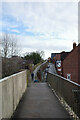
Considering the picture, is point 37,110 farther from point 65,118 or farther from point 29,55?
point 29,55

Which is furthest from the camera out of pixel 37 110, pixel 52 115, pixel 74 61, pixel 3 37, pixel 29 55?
pixel 29 55

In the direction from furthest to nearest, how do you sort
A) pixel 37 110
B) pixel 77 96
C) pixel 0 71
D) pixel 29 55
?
1. pixel 29 55
2. pixel 0 71
3. pixel 37 110
4. pixel 77 96

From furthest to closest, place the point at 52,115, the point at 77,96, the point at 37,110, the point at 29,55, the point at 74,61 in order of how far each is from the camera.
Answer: the point at 29,55 < the point at 74,61 < the point at 37,110 < the point at 52,115 < the point at 77,96

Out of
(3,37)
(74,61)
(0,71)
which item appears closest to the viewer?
(0,71)

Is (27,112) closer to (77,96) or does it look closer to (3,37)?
(77,96)

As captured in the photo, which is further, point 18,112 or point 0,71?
point 0,71

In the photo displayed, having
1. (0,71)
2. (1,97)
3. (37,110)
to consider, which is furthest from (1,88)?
(0,71)

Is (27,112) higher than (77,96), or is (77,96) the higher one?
(77,96)

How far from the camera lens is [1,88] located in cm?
309

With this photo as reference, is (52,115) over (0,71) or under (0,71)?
under

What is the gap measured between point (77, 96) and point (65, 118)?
84cm

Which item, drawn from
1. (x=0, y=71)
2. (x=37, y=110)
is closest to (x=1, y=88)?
(x=37, y=110)

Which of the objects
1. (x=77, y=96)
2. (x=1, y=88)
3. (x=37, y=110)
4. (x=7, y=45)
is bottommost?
(x=37, y=110)

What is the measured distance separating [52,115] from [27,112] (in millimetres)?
850
